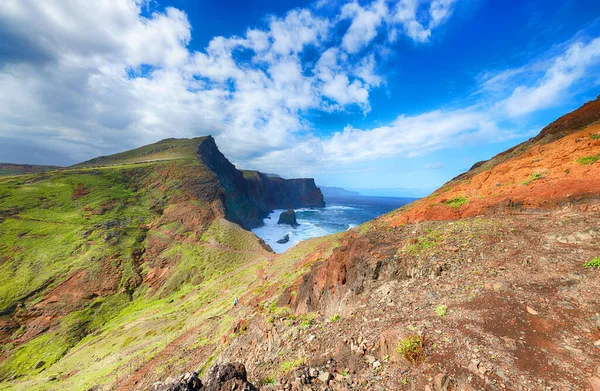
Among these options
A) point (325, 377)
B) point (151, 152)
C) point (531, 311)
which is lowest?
point (325, 377)

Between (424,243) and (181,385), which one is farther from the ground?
(424,243)

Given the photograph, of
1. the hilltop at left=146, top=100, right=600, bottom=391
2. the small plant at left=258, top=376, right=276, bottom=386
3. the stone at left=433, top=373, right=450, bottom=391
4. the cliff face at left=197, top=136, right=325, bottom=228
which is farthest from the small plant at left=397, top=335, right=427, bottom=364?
the cliff face at left=197, top=136, right=325, bottom=228

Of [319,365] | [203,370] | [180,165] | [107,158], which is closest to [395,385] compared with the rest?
[319,365]

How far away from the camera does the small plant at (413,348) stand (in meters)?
6.25

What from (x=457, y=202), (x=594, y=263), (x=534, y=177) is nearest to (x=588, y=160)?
(x=534, y=177)

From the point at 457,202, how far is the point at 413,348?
16.8m

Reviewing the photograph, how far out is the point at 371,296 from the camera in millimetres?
11078

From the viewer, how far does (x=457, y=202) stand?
19312mm

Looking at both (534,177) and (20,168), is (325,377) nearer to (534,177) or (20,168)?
(534,177)

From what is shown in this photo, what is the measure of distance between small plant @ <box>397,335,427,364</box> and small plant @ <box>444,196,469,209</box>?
15.0 metres

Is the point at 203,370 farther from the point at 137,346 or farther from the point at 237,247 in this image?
the point at 237,247

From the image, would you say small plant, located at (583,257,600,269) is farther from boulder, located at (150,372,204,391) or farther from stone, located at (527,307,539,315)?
boulder, located at (150,372,204,391)

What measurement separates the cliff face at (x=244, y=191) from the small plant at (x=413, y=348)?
7476 cm

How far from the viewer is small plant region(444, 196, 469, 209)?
18531 millimetres
